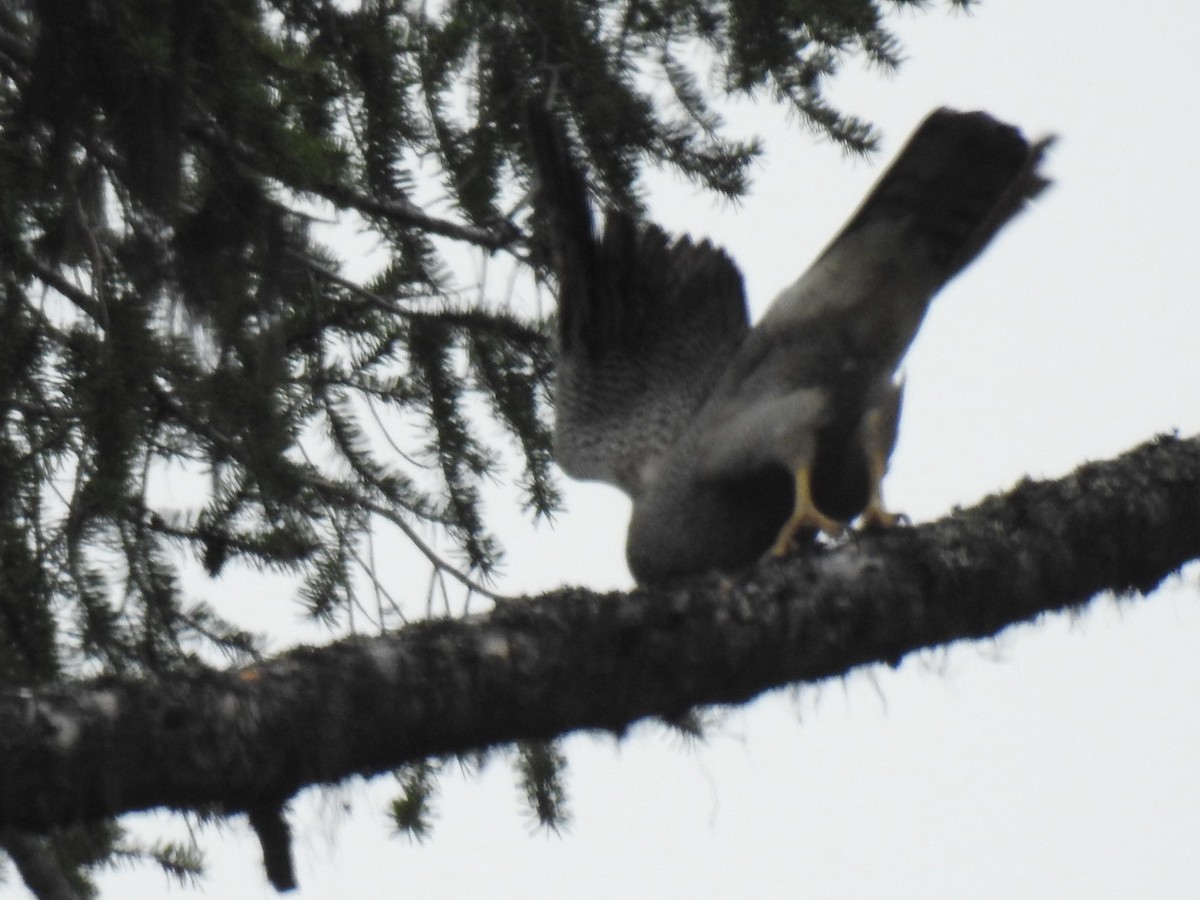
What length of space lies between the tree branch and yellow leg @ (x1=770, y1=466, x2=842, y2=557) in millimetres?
651

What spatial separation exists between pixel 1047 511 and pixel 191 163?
165 centimetres

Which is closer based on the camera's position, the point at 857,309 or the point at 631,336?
the point at 857,309

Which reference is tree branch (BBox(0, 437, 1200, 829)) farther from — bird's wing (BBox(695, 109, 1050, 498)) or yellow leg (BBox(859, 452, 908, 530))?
bird's wing (BBox(695, 109, 1050, 498))

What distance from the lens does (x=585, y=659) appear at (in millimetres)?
2062

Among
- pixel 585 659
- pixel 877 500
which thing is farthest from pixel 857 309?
pixel 585 659

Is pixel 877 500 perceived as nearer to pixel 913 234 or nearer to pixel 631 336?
pixel 913 234

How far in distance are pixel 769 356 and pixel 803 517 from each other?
18.0 inches

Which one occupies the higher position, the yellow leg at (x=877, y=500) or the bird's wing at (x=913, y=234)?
the bird's wing at (x=913, y=234)

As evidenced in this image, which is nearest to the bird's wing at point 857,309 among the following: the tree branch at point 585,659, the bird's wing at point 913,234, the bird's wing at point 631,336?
the bird's wing at point 913,234

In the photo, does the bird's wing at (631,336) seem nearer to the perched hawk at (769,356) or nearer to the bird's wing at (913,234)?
the perched hawk at (769,356)

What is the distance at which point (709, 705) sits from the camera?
219 centimetres

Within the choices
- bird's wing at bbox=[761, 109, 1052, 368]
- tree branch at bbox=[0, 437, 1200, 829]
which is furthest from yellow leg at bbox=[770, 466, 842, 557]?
tree branch at bbox=[0, 437, 1200, 829]

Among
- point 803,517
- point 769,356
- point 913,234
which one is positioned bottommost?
point 803,517

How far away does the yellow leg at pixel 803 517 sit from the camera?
3053 mm
